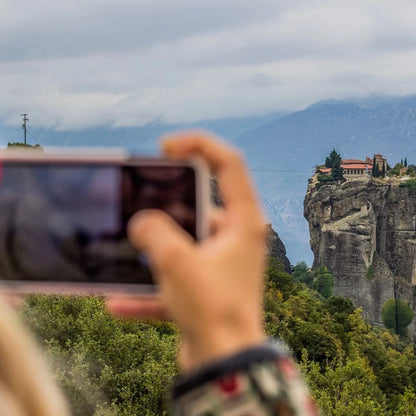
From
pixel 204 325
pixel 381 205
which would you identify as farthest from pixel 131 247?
pixel 381 205

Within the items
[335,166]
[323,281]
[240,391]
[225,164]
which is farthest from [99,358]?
[335,166]

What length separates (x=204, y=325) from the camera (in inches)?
46.8

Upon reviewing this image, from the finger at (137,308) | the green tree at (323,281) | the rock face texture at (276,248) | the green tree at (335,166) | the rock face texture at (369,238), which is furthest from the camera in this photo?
the green tree at (335,166)

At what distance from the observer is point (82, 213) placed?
168 cm

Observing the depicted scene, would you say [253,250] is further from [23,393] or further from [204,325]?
[23,393]

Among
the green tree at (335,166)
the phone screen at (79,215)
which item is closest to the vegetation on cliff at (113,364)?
the phone screen at (79,215)

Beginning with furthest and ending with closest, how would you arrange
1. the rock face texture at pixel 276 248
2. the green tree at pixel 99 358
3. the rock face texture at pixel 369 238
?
the rock face texture at pixel 276 248 < the rock face texture at pixel 369 238 < the green tree at pixel 99 358

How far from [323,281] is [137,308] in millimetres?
89482

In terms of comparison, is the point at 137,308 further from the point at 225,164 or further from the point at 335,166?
the point at 335,166

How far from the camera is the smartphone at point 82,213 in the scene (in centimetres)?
164

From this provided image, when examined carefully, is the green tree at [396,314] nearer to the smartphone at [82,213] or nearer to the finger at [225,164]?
the smartphone at [82,213]

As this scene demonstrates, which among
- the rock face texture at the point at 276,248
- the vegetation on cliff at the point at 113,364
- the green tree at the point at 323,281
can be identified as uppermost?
the vegetation on cliff at the point at 113,364

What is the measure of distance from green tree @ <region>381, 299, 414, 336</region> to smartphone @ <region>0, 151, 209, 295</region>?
88.3m

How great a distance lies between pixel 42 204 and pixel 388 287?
292 ft
